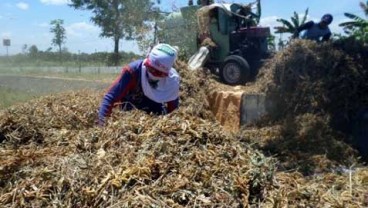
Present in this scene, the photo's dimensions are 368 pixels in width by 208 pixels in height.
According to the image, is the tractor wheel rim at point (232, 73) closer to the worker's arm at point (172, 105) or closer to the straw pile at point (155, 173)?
the worker's arm at point (172, 105)

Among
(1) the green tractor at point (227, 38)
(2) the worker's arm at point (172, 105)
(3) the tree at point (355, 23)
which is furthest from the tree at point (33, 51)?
(2) the worker's arm at point (172, 105)

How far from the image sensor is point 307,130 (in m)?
7.57

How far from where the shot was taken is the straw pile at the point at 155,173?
8.79 feet

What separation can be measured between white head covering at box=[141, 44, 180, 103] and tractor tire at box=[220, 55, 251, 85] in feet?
21.2

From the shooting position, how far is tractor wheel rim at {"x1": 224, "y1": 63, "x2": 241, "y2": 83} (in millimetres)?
11516

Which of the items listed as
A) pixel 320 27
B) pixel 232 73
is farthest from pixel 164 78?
pixel 232 73

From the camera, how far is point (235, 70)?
455 inches

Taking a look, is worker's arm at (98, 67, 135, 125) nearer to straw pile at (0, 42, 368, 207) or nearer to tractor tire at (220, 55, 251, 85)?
straw pile at (0, 42, 368, 207)

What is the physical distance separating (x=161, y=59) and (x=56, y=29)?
1801 inches

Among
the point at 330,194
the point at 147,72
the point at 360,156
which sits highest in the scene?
the point at 147,72

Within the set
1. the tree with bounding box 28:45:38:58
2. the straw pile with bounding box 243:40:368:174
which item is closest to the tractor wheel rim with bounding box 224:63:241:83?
the straw pile with bounding box 243:40:368:174

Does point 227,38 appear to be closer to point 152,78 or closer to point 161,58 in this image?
point 152,78

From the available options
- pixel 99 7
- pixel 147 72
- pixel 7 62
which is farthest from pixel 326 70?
pixel 7 62

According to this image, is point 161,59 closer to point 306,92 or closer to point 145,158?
point 145,158
